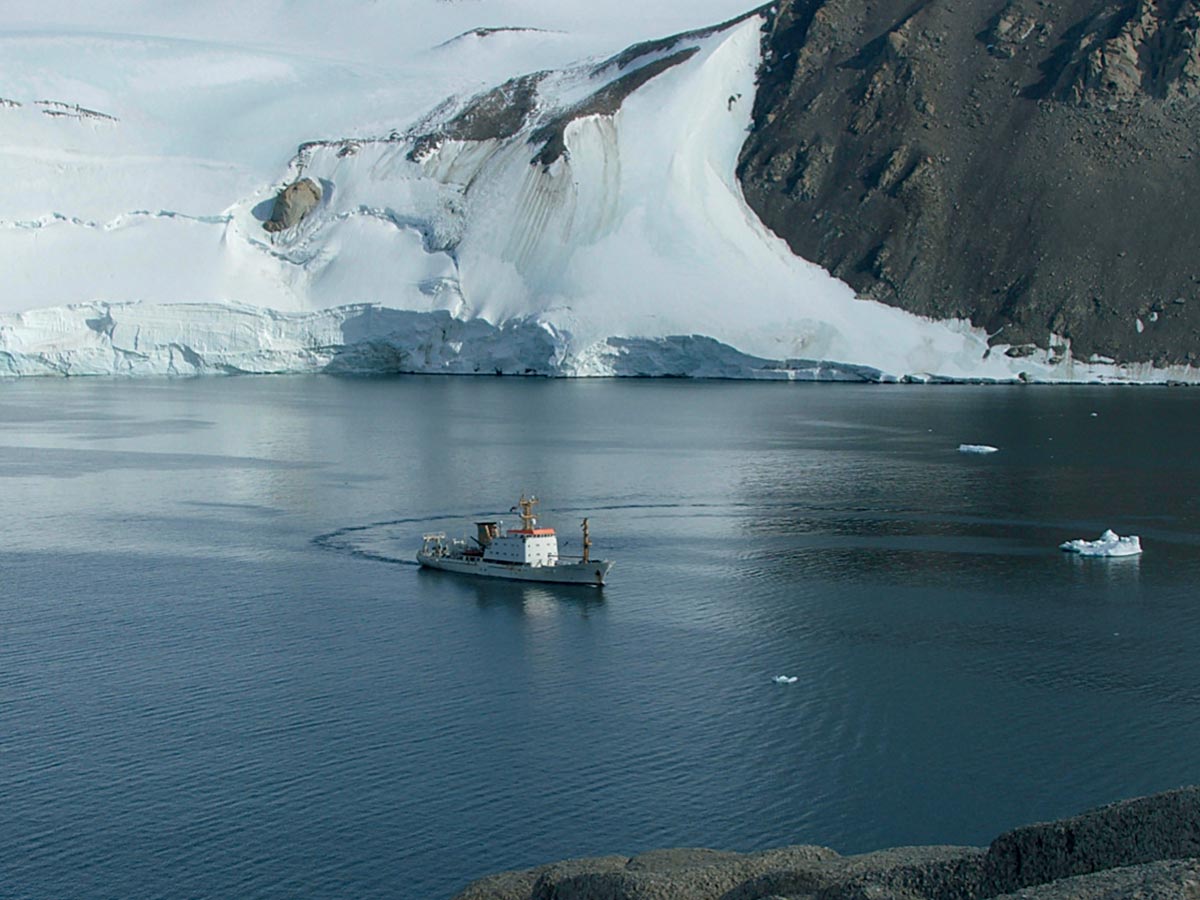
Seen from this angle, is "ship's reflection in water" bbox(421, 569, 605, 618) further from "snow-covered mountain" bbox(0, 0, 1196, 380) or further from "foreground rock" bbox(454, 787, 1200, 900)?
"snow-covered mountain" bbox(0, 0, 1196, 380)

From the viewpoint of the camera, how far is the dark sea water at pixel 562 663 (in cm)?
1906

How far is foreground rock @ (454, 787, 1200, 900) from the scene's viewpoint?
8945 millimetres

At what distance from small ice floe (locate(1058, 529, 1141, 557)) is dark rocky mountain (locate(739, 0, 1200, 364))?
59295 millimetres

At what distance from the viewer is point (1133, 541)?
3716 centimetres

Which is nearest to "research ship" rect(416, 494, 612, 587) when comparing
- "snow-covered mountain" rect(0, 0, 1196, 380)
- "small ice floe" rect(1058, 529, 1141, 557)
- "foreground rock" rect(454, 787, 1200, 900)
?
"small ice floe" rect(1058, 529, 1141, 557)

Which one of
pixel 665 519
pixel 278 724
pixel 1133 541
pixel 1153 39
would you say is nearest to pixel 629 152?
pixel 1153 39

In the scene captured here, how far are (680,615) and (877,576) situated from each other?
642 centimetres

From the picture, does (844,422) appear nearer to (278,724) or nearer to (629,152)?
(629,152)

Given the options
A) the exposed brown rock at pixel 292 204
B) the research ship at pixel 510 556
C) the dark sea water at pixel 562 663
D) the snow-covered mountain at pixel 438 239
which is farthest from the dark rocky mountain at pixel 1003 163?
the research ship at pixel 510 556

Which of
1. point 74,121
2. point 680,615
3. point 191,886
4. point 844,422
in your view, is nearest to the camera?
point 191,886

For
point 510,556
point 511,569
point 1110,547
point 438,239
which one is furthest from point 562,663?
point 438,239

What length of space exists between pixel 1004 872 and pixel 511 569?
26.3m

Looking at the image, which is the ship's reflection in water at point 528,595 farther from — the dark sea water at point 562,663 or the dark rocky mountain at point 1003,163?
the dark rocky mountain at point 1003,163

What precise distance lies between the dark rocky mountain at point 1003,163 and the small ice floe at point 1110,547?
59.3 metres
